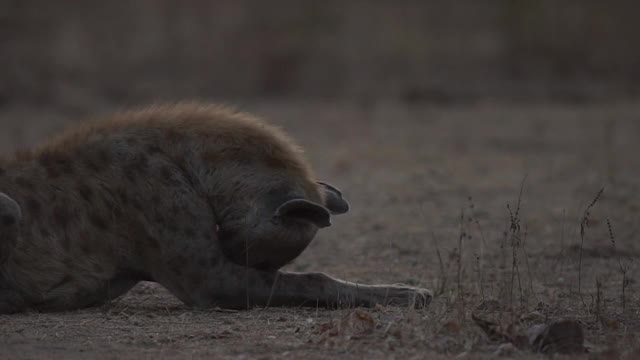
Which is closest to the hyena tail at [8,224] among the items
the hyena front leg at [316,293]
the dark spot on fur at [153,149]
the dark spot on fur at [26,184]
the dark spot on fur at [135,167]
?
the dark spot on fur at [26,184]

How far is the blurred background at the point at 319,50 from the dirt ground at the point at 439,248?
1.72m

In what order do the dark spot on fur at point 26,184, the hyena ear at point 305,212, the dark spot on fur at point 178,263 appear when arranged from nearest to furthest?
the hyena ear at point 305,212
the dark spot on fur at point 178,263
the dark spot on fur at point 26,184

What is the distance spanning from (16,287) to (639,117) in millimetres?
9697

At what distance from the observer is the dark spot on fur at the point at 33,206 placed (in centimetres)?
440

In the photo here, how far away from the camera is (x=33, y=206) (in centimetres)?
441

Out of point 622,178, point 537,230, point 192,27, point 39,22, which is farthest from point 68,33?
point 537,230

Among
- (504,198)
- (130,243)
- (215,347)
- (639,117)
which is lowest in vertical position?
(215,347)

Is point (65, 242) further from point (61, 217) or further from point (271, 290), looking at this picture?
point (271, 290)

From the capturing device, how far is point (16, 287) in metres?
4.35

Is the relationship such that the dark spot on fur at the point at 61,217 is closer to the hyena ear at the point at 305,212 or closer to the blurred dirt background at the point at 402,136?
the blurred dirt background at the point at 402,136

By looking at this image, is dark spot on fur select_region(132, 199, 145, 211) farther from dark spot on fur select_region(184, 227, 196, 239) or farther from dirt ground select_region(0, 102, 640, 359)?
dirt ground select_region(0, 102, 640, 359)

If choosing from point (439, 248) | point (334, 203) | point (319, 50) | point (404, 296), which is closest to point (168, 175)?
point (334, 203)

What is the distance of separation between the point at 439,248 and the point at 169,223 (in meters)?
2.07

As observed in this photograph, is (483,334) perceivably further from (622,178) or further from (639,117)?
(639,117)
